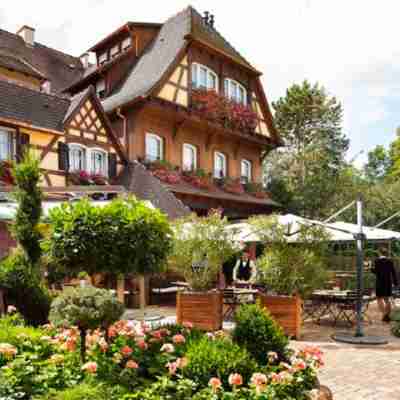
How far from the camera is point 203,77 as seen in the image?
2070 cm

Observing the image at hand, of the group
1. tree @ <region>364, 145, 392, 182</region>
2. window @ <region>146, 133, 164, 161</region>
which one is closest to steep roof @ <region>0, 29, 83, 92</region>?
window @ <region>146, 133, 164, 161</region>

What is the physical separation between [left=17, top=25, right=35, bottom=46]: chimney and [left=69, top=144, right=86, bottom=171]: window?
12313 mm

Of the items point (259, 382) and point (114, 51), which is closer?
point (259, 382)

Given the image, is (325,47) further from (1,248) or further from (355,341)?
(1,248)

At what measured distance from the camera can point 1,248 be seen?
11.9m

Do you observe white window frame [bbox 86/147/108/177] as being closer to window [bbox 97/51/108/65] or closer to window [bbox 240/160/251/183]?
window [bbox 97/51/108/65]

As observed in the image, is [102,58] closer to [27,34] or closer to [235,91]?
[27,34]

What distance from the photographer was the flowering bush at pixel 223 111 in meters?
19.6

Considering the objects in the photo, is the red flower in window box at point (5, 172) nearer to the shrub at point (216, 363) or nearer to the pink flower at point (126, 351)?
the pink flower at point (126, 351)

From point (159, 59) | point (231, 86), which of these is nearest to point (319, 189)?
point (231, 86)

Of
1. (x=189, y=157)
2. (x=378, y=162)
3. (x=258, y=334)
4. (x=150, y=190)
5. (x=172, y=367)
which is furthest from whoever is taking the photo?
(x=378, y=162)

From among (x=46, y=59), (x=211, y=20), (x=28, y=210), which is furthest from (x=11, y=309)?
(x=46, y=59)

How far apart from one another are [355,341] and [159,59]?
1447 centimetres

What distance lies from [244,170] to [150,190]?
787 cm
